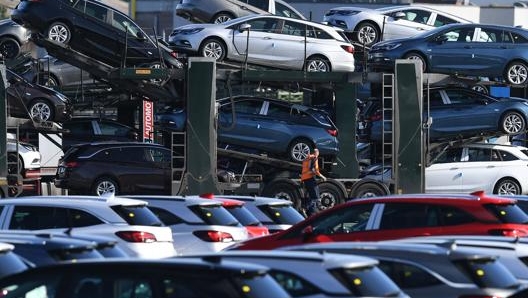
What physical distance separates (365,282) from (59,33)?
61.5ft

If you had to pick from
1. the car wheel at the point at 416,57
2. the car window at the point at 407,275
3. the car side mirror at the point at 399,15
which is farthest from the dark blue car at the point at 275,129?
the car window at the point at 407,275

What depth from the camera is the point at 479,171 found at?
2528 centimetres

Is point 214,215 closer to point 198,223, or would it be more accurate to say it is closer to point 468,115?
point 198,223

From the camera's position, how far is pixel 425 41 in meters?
24.8

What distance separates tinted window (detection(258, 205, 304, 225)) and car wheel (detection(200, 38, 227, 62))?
30.3 feet

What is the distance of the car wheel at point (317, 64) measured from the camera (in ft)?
83.2

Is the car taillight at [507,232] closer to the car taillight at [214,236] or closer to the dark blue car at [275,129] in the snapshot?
the car taillight at [214,236]

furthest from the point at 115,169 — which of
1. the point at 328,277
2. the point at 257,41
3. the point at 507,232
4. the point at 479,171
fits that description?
the point at 328,277

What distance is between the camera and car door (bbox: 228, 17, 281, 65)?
25.0 m

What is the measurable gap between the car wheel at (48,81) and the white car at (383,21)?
736 centimetres

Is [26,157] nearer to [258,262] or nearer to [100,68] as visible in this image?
[100,68]

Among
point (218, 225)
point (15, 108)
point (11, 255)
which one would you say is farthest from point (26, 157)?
point (11, 255)

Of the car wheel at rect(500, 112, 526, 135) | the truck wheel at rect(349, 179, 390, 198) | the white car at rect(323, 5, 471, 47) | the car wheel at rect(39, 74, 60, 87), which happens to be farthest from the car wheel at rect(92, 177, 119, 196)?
the car wheel at rect(500, 112, 526, 135)

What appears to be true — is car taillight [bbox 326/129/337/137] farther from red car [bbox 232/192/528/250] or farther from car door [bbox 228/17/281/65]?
red car [bbox 232/192/528/250]
